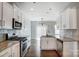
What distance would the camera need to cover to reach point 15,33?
4344 millimetres

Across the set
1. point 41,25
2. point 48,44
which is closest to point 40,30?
point 41,25

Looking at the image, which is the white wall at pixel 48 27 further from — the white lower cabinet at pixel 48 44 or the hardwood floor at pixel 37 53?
the white lower cabinet at pixel 48 44

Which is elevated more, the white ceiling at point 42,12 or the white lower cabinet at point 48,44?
the white ceiling at point 42,12

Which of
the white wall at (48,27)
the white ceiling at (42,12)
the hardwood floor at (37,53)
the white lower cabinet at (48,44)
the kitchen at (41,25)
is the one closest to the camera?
the hardwood floor at (37,53)

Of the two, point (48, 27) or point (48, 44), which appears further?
point (48, 44)

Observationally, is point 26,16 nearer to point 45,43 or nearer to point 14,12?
point 14,12

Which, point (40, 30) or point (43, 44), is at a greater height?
point (40, 30)

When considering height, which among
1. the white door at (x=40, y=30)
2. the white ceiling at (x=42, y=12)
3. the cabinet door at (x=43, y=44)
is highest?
the white ceiling at (x=42, y=12)

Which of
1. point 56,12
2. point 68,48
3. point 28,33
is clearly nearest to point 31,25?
point 28,33

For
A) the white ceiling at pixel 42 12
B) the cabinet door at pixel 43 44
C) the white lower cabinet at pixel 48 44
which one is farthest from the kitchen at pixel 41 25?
the cabinet door at pixel 43 44

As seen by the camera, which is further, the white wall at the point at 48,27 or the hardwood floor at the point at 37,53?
the white wall at the point at 48,27

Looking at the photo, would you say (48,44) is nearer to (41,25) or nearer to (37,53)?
(41,25)

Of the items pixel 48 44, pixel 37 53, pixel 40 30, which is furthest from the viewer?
pixel 48 44

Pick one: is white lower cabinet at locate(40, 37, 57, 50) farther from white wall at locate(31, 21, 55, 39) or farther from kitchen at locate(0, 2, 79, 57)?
white wall at locate(31, 21, 55, 39)
